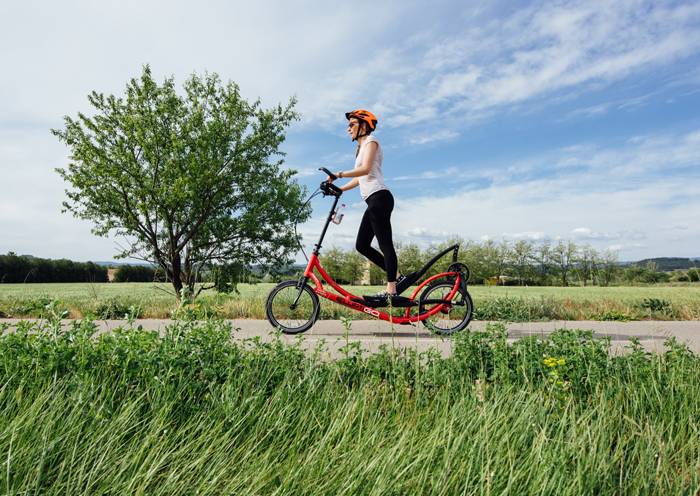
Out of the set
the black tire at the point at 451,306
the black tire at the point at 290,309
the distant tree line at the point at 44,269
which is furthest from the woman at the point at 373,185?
the distant tree line at the point at 44,269

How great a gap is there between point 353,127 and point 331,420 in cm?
394

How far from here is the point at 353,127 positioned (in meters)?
4.95

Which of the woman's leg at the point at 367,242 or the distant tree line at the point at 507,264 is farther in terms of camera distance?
the distant tree line at the point at 507,264

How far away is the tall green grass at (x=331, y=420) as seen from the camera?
59.7 inches

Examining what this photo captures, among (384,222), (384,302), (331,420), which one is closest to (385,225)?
(384,222)

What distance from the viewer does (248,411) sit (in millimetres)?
2006

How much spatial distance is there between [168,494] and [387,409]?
120cm

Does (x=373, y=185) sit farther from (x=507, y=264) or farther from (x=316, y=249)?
(x=507, y=264)

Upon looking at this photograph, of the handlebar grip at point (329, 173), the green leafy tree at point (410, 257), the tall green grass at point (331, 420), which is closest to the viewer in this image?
the tall green grass at point (331, 420)

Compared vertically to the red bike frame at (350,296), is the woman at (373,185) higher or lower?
higher

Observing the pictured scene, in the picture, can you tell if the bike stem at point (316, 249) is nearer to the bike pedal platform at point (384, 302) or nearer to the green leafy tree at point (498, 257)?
the bike pedal platform at point (384, 302)

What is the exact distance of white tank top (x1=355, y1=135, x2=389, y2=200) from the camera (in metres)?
4.77

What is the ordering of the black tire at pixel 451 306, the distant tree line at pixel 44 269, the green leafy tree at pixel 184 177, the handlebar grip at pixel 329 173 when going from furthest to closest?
the distant tree line at pixel 44 269 < the green leafy tree at pixel 184 177 < the black tire at pixel 451 306 < the handlebar grip at pixel 329 173

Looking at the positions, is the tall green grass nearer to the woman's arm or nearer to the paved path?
the paved path
